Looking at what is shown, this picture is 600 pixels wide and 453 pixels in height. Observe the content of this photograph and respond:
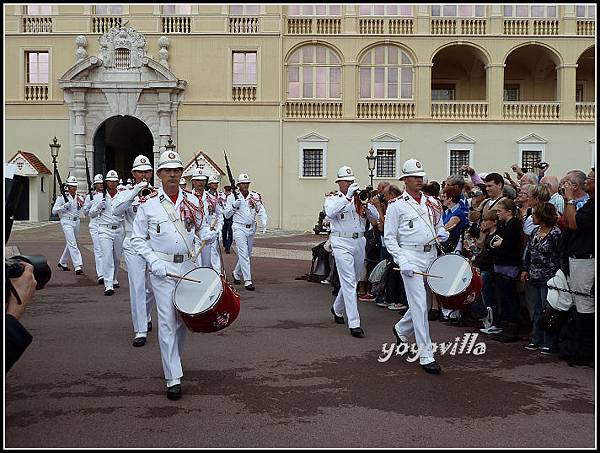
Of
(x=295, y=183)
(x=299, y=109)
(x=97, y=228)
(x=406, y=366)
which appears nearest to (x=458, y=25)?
(x=299, y=109)

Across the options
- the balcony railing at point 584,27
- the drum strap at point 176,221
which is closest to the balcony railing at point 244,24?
the balcony railing at point 584,27

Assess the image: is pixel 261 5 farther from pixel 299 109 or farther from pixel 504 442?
pixel 504 442

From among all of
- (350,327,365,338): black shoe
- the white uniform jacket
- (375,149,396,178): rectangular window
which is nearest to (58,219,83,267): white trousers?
(350,327,365,338): black shoe

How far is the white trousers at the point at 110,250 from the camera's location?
40.8 ft

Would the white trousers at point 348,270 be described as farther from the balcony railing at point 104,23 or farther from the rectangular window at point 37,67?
the rectangular window at point 37,67

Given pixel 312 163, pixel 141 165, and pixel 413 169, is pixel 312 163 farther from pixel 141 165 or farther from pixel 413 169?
pixel 413 169

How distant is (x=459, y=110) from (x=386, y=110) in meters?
3.75

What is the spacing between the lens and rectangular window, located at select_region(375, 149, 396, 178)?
111ft

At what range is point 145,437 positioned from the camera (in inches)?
195

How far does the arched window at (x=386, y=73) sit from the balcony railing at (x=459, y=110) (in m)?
1.51

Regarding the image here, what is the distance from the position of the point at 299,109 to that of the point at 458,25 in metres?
9.02

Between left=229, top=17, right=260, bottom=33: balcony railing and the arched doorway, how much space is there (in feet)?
23.9

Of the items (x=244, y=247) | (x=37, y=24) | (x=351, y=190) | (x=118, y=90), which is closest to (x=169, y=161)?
(x=351, y=190)

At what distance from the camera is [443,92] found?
3694cm
